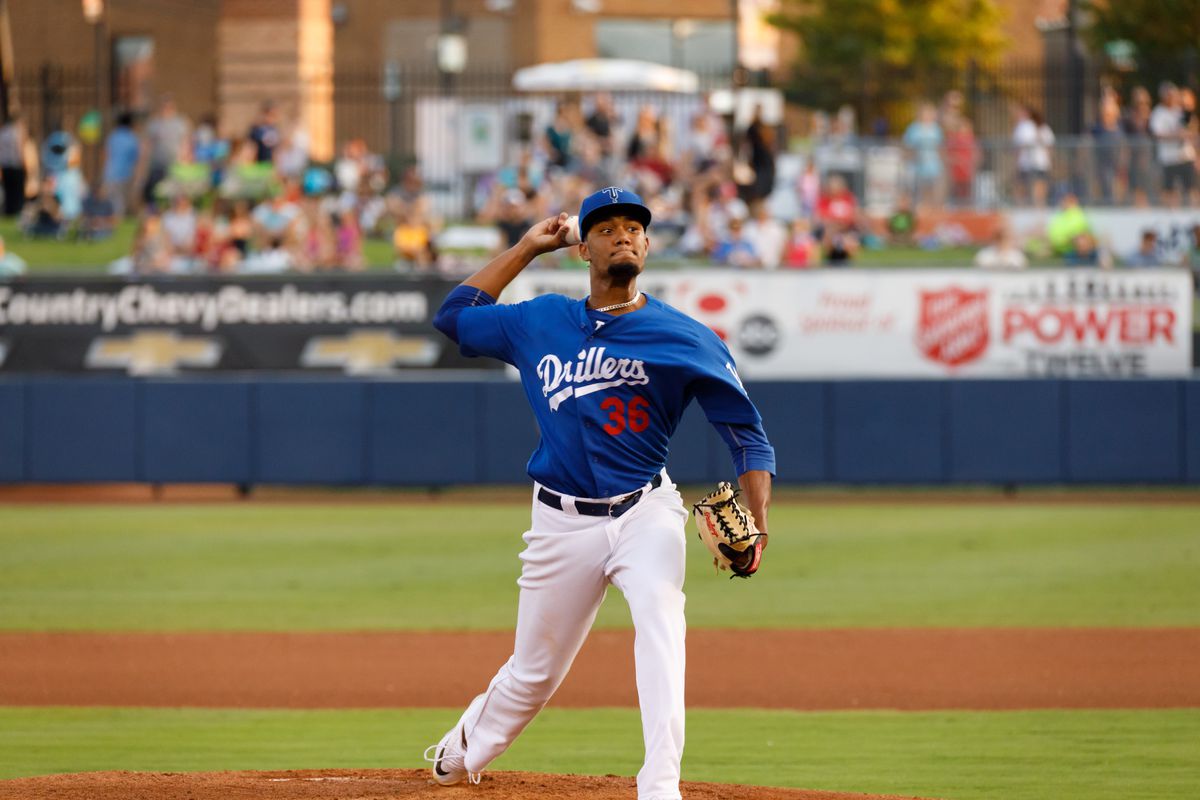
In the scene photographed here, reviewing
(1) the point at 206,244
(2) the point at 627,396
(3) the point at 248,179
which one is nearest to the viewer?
(2) the point at 627,396

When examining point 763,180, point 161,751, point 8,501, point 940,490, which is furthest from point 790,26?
point 161,751

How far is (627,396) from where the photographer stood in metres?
5.65

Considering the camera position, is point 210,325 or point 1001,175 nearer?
point 210,325

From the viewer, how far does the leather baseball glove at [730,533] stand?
18.0 ft

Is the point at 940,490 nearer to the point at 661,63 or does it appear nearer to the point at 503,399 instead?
the point at 503,399

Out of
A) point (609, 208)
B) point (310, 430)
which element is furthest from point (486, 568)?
point (609, 208)

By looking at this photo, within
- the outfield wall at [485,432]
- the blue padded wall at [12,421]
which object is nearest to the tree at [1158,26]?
the outfield wall at [485,432]

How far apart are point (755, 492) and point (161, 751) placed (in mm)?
3580

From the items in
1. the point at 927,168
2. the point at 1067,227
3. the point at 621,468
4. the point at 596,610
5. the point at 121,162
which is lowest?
the point at 596,610

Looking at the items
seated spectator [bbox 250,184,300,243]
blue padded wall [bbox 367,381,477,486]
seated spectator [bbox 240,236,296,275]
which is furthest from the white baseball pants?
seated spectator [bbox 250,184,300,243]

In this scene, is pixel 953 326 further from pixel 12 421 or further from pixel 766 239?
pixel 12 421

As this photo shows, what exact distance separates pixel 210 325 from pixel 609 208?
46.6 ft

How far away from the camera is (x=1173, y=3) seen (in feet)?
94.5

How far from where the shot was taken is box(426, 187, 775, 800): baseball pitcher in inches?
216
